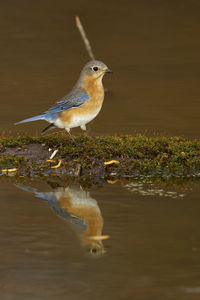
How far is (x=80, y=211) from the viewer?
22.6 feet

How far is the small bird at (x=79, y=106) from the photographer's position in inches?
332

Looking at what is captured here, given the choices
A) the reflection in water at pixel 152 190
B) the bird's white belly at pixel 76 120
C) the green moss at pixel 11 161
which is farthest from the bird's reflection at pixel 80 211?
the bird's white belly at pixel 76 120

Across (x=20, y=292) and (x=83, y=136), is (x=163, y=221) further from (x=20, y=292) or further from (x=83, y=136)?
(x=83, y=136)

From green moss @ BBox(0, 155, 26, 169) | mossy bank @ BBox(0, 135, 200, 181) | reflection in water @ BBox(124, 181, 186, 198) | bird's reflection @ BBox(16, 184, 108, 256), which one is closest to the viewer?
bird's reflection @ BBox(16, 184, 108, 256)

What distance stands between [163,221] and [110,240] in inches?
28.5

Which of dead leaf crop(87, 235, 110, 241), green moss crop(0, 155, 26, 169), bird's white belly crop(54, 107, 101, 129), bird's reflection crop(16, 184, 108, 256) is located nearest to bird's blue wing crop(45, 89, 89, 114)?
bird's white belly crop(54, 107, 101, 129)

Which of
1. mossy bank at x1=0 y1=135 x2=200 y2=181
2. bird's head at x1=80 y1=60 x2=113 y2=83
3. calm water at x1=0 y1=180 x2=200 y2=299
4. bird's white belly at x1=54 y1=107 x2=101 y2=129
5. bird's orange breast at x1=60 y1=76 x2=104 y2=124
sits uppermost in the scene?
bird's head at x1=80 y1=60 x2=113 y2=83

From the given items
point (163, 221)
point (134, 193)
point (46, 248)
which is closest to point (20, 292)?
point (46, 248)

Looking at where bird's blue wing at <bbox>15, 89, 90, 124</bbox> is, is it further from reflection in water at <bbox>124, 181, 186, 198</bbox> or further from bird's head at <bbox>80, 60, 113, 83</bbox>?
reflection in water at <bbox>124, 181, 186, 198</bbox>

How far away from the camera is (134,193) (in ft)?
24.3

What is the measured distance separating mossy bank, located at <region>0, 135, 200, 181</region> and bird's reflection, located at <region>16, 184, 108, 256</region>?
1.91 ft

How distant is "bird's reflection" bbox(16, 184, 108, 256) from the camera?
5.95 m

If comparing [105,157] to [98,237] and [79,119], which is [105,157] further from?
[98,237]

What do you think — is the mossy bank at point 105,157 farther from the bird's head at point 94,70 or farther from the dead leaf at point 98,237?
the dead leaf at point 98,237
